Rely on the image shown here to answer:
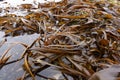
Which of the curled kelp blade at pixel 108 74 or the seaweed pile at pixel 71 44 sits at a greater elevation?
the curled kelp blade at pixel 108 74

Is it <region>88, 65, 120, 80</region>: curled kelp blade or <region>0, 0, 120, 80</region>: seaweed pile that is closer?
<region>88, 65, 120, 80</region>: curled kelp blade

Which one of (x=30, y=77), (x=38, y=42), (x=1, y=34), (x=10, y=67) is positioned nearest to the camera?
(x=30, y=77)

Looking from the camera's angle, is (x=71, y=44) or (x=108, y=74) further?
(x=71, y=44)

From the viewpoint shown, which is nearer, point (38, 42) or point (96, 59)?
point (96, 59)

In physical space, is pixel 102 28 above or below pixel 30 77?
above

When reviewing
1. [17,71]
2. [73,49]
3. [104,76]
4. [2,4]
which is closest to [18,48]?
[17,71]

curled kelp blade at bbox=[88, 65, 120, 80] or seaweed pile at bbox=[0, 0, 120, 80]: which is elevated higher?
curled kelp blade at bbox=[88, 65, 120, 80]

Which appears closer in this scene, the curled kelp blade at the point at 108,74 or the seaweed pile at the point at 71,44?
the curled kelp blade at the point at 108,74

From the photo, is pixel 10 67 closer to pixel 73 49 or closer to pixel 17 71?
pixel 17 71
